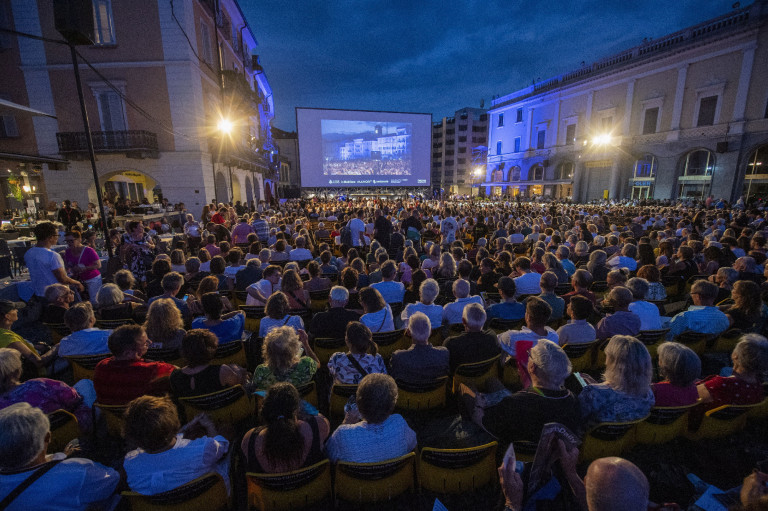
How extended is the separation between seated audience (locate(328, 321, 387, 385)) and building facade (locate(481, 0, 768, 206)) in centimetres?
3111

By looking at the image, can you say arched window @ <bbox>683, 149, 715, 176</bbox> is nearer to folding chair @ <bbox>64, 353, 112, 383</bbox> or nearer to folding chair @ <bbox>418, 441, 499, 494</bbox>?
folding chair @ <bbox>418, 441, 499, 494</bbox>

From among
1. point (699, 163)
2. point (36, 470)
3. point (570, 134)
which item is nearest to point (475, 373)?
point (36, 470)

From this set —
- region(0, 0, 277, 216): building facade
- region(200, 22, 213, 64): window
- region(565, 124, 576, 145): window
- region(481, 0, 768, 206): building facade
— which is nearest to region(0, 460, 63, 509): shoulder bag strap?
region(0, 0, 277, 216): building facade

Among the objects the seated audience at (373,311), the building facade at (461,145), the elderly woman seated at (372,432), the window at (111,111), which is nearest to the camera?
the elderly woman seated at (372,432)

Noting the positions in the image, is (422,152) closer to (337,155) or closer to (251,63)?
(337,155)

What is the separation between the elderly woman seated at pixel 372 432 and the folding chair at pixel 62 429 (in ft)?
6.68

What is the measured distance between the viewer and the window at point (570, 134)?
3627 cm

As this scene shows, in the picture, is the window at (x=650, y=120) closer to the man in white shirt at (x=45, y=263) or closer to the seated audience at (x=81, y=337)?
the seated audience at (x=81, y=337)

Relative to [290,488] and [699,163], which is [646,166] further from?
[290,488]

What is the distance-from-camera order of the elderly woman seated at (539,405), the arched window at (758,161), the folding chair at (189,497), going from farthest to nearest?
1. the arched window at (758,161)
2. the elderly woman seated at (539,405)
3. the folding chair at (189,497)

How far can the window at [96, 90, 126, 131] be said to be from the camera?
625 inches

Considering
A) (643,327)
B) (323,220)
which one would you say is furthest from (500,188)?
(643,327)

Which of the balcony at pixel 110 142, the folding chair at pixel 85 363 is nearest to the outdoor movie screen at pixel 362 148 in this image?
the balcony at pixel 110 142

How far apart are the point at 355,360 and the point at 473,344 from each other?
3.92 ft
